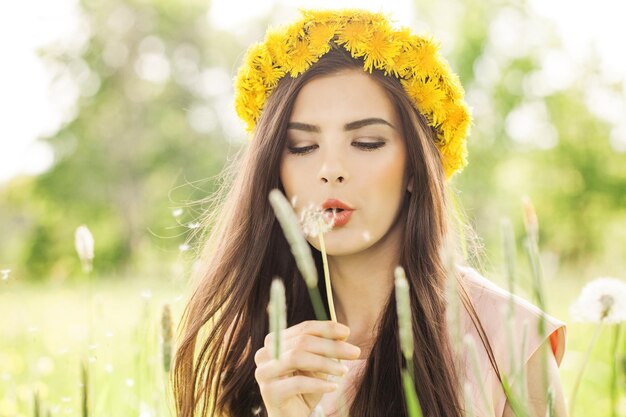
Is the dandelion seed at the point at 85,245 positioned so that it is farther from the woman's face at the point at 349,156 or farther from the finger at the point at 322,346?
the woman's face at the point at 349,156

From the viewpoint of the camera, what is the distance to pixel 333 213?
2818 mm

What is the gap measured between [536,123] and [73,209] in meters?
17.3

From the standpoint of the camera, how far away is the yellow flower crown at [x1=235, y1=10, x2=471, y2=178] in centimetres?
323

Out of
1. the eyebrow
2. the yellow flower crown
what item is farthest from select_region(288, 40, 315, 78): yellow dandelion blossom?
the eyebrow

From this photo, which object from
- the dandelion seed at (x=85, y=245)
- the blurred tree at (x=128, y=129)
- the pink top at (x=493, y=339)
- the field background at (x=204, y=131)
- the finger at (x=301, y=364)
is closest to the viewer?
the dandelion seed at (x=85, y=245)

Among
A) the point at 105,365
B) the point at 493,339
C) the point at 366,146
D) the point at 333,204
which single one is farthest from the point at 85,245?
the point at 105,365

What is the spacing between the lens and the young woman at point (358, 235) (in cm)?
288

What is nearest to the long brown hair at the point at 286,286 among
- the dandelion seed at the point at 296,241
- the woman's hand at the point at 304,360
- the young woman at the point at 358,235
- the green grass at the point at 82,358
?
the young woman at the point at 358,235

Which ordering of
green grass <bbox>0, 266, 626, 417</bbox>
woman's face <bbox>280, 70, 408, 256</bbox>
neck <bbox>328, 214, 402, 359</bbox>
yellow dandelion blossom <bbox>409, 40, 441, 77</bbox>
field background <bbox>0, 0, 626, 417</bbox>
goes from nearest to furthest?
green grass <bbox>0, 266, 626, 417</bbox> → woman's face <bbox>280, 70, 408, 256</bbox> → neck <bbox>328, 214, 402, 359</bbox> → yellow dandelion blossom <bbox>409, 40, 441, 77</bbox> → field background <bbox>0, 0, 626, 417</bbox>

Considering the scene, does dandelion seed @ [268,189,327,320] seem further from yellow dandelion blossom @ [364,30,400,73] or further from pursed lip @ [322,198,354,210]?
yellow dandelion blossom @ [364,30,400,73]

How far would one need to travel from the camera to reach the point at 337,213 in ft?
9.37

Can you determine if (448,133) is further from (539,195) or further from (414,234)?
(539,195)

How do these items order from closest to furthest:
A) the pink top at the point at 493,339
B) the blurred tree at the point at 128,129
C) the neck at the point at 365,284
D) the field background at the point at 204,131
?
the pink top at the point at 493,339, the neck at the point at 365,284, the field background at the point at 204,131, the blurred tree at the point at 128,129

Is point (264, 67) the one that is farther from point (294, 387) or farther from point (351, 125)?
point (294, 387)
